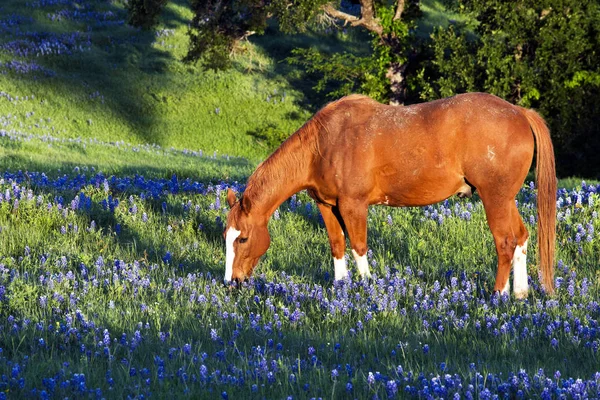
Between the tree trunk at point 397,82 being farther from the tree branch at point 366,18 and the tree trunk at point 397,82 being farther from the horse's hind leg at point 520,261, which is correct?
the horse's hind leg at point 520,261

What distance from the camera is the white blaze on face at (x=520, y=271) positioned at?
8.34 meters

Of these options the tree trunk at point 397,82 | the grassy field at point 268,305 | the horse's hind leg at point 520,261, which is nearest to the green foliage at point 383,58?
the tree trunk at point 397,82

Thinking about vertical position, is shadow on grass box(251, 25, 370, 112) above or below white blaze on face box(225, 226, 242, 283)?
above

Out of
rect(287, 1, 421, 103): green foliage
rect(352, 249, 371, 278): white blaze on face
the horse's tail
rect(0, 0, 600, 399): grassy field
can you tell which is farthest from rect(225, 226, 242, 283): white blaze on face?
rect(287, 1, 421, 103): green foliage

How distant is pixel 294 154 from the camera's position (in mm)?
8984

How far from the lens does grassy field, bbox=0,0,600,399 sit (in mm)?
5344

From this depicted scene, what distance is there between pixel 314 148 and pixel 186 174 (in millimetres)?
9140

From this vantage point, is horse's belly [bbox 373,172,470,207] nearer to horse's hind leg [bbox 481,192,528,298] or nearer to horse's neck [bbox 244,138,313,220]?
horse's hind leg [bbox 481,192,528,298]

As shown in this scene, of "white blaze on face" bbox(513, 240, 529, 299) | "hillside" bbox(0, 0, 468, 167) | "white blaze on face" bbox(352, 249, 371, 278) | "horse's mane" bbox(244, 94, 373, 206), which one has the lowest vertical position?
"hillside" bbox(0, 0, 468, 167)

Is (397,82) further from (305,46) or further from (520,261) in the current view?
(520,261)

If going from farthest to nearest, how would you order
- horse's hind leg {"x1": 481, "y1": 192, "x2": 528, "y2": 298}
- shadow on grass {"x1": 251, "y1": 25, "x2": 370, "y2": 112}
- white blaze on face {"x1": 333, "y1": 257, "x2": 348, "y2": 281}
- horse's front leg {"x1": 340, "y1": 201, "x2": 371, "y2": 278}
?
shadow on grass {"x1": 251, "y1": 25, "x2": 370, "y2": 112} → white blaze on face {"x1": 333, "y1": 257, "x2": 348, "y2": 281} → horse's front leg {"x1": 340, "y1": 201, "x2": 371, "y2": 278} → horse's hind leg {"x1": 481, "y1": 192, "x2": 528, "y2": 298}

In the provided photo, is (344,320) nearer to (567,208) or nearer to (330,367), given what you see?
(330,367)

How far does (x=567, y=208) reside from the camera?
36.5 feet

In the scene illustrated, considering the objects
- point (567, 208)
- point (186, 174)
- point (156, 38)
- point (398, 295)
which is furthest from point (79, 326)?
point (156, 38)
